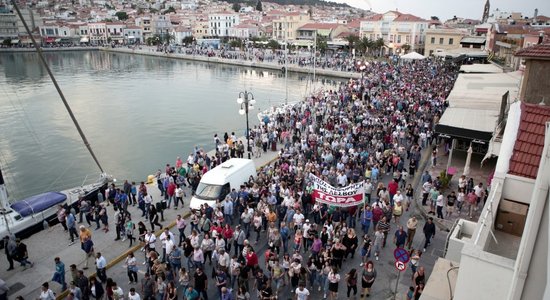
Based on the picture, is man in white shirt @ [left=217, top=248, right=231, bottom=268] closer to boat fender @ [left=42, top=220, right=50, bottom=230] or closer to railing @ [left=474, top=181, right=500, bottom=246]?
railing @ [left=474, top=181, right=500, bottom=246]

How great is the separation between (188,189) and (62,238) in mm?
6007

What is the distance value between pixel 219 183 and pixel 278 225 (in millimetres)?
2971

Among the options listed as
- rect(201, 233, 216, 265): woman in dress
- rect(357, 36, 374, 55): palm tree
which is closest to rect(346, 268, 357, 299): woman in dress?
rect(201, 233, 216, 265): woman in dress

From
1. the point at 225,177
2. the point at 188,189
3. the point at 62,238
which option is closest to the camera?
the point at 62,238

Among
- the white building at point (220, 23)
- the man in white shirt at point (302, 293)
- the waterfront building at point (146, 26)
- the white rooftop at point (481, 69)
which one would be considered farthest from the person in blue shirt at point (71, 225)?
the waterfront building at point (146, 26)

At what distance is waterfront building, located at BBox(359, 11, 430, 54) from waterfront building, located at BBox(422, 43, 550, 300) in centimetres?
8199

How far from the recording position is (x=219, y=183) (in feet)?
52.6

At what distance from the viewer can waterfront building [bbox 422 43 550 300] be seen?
530 centimetres

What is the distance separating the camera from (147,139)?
3341cm

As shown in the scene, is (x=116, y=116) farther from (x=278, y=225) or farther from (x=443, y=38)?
(x=443, y=38)

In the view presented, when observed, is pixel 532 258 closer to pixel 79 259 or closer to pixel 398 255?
pixel 398 255

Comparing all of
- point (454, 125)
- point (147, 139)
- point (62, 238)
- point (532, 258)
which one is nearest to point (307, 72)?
point (147, 139)

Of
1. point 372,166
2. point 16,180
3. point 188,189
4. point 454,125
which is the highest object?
point 454,125

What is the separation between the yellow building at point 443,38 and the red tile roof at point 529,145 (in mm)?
73237
